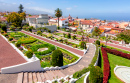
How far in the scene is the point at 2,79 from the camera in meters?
9.34

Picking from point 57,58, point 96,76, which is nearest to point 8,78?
point 57,58

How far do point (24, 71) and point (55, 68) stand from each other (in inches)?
179

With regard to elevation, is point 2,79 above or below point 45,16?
below

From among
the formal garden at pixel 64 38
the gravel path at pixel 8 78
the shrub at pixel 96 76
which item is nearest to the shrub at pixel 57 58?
the gravel path at pixel 8 78

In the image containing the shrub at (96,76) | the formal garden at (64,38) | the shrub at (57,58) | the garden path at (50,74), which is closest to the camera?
the shrub at (96,76)

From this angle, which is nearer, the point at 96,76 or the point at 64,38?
the point at 96,76

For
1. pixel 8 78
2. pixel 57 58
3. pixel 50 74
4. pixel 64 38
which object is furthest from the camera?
pixel 64 38

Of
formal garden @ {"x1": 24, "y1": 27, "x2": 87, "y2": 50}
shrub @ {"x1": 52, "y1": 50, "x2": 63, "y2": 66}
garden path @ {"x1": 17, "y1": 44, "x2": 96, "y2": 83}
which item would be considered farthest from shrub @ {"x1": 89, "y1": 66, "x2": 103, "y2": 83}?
formal garden @ {"x1": 24, "y1": 27, "x2": 87, "y2": 50}

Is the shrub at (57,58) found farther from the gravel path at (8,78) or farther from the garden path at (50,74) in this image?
the gravel path at (8,78)

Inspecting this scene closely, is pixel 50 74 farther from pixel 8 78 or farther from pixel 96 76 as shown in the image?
pixel 96 76

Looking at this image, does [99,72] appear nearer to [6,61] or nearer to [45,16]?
[6,61]

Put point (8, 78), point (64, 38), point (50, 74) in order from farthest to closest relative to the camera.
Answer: point (64, 38) → point (50, 74) → point (8, 78)

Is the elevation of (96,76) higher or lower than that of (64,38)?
lower

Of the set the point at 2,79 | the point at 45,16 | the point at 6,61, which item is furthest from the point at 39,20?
the point at 2,79
